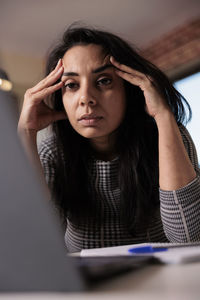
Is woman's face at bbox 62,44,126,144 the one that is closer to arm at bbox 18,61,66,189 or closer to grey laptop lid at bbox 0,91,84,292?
arm at bbox 18,61,66,189

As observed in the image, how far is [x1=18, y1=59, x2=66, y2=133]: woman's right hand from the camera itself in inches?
41.6

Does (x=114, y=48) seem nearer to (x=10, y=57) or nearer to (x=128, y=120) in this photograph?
(x=128, y=120)

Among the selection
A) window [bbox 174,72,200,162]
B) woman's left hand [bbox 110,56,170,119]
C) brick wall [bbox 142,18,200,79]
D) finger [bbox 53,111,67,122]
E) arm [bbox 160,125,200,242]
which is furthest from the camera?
brick wall [bbox 142,18,200,79]

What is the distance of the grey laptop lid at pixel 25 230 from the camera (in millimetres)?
204

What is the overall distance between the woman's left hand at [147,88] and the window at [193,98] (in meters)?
2.88

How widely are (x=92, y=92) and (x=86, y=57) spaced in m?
0.11

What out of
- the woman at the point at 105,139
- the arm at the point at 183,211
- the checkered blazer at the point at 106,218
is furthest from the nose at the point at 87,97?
the arm at the point at 183,211

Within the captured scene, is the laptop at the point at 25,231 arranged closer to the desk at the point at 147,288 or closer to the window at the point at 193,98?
the desk at the point at 147,288

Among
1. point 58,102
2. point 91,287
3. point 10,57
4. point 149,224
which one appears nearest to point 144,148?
point 149,224

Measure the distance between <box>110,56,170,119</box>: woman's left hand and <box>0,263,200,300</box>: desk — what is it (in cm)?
68

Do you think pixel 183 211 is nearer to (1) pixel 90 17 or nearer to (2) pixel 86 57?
(2) pixel 86 57

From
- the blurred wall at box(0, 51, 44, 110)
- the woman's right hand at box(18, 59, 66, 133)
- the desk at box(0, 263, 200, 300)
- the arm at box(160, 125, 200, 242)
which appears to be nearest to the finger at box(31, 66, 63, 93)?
the woman's right hand at box(18, 59, 66, 133)

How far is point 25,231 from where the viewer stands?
0.71 feet

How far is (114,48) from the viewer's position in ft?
3.35
